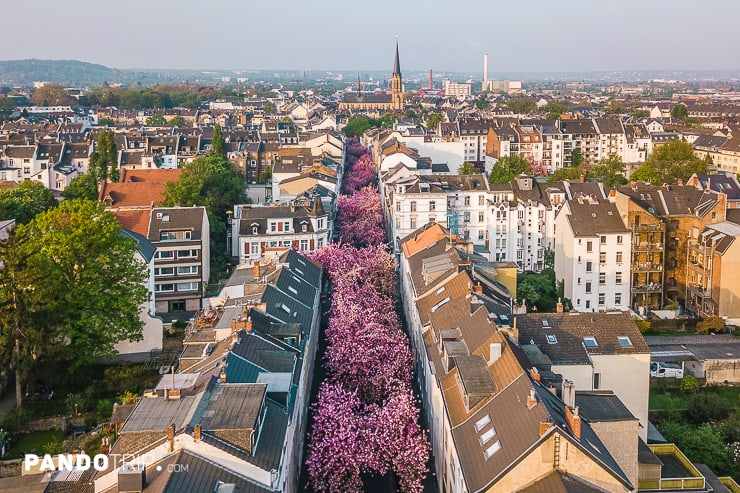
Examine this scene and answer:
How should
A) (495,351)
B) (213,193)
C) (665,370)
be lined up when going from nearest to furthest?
(495,351) → (665,370) → (213,193)

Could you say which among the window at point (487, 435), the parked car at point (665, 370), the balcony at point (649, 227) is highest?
the balcony at point (649, 227)

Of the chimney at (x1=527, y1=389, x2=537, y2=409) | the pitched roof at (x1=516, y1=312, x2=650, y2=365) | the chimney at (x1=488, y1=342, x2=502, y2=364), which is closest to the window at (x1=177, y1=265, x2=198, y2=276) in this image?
the pitched roof at (x1=516, y1=312, x2=650, y2=365)

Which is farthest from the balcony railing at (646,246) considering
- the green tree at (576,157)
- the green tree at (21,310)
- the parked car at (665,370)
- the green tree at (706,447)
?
the green tree at (576,157)

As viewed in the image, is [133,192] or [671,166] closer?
[133,192]

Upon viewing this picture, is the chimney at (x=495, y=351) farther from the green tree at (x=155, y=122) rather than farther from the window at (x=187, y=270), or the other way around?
the green tree at (x=155, y=122)

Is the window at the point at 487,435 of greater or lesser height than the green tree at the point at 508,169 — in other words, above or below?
below

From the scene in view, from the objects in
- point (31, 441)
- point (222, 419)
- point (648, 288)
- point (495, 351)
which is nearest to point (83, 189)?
point (31, 441)

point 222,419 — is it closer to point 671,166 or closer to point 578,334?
Result: point 578,334
